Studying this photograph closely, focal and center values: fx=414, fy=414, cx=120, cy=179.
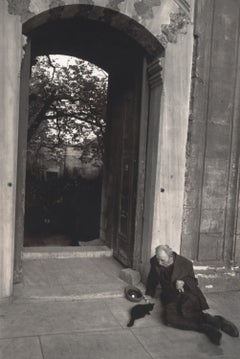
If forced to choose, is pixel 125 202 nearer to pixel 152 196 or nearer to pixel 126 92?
pixel 152 196

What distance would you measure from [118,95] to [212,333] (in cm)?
473

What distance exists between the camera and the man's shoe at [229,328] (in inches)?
191

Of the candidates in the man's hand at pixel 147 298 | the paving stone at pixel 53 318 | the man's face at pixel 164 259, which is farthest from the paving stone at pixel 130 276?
the man's face at pixel 164 259

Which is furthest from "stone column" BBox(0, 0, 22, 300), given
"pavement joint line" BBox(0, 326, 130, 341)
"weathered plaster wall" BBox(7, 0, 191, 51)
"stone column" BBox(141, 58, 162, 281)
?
"stone column" BBox(141, 58, 162, 281)

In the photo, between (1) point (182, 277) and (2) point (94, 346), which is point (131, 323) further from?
(1) point (182, 277)

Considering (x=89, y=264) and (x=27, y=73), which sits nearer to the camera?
(x=27, y=73)

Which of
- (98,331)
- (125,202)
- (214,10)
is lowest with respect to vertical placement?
(98,331)

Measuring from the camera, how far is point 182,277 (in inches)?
205

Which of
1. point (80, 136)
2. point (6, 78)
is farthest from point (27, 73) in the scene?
point (80, 136)

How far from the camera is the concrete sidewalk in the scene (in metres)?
→ 4.30

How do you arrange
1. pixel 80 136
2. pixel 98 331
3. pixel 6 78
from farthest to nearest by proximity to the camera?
pixel 80 136
pixel 6 78
pixel 98 331

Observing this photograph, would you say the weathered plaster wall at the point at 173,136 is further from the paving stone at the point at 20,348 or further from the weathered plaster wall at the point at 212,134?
the paving stone at the point at 20,348

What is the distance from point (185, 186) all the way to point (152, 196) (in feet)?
1.75

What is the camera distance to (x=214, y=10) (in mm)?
6176
